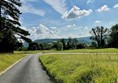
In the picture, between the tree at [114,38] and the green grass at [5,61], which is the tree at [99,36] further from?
the green grass at [5,61]

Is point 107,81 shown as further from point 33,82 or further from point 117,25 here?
point 117,25

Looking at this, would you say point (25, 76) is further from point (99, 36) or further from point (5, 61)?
point (99, 36)

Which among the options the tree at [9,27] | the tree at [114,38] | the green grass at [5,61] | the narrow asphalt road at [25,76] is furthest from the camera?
the tree at [114,38]

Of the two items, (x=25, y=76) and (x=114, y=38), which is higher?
(x=114, y=38)

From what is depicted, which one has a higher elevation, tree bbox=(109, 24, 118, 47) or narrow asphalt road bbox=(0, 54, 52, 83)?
tree bbox=(109, 24, 118, 47)

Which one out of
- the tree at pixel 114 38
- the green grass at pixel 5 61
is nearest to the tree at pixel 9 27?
the green grass at pixel 5 61

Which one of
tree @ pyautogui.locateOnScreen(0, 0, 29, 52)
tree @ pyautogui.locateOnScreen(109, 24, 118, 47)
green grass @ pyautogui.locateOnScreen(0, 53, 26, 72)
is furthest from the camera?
tree @ pyautogui.locateOnScreen(109, 24, 118, 47)

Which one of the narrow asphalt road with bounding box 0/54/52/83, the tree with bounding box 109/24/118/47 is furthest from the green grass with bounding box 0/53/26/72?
the tree with bounding box 109/24/118/47

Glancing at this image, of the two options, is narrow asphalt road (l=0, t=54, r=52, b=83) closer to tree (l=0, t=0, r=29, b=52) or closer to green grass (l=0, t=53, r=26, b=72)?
green grass (l=0, t=53, r=26, b=72)

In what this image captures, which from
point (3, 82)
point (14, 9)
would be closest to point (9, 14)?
point (14, 9)

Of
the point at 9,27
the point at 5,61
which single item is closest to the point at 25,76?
the point at 5,61

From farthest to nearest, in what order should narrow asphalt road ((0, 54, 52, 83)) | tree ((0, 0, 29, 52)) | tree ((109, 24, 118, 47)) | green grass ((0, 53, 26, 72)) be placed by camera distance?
tree ((109, 24, 118, 47)), tree ((0, 0, 29, 52)), green grass ((0, 53, 26, 72)), narrow asphalt road ((0, 54, 52, 83))

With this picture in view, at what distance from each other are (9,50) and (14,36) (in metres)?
4.13

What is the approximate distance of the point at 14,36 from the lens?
83.5 m
